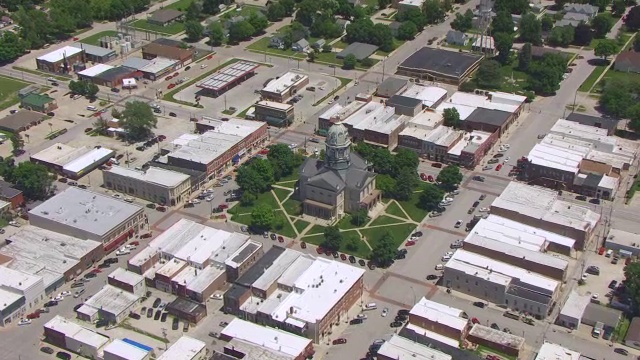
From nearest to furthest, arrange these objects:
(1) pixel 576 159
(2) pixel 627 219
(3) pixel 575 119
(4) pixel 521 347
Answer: (4) pixel 521 347 < (2) pixel 627 219 < (1) pixel 576 159 < (3) pixel 575 119

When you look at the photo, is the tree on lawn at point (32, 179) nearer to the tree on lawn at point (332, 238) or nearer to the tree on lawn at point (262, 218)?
the tree on lawn at point (262, 218)

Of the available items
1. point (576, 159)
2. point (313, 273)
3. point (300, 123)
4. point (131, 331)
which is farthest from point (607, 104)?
point (131, 331)

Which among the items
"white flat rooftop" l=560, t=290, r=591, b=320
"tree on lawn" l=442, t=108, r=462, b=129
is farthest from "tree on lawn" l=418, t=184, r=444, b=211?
"white flat rooftop" l=560, t=290, r=591, b=320

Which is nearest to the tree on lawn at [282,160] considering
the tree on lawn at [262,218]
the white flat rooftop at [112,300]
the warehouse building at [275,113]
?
the warehouse building at [275,113]

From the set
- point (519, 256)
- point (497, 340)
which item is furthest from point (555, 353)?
point (519, 256)

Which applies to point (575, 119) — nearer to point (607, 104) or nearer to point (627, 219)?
point (607, 104)

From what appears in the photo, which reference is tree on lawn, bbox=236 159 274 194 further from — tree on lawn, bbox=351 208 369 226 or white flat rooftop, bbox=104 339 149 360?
white flat rooftop, bbox=104 339 149 360
